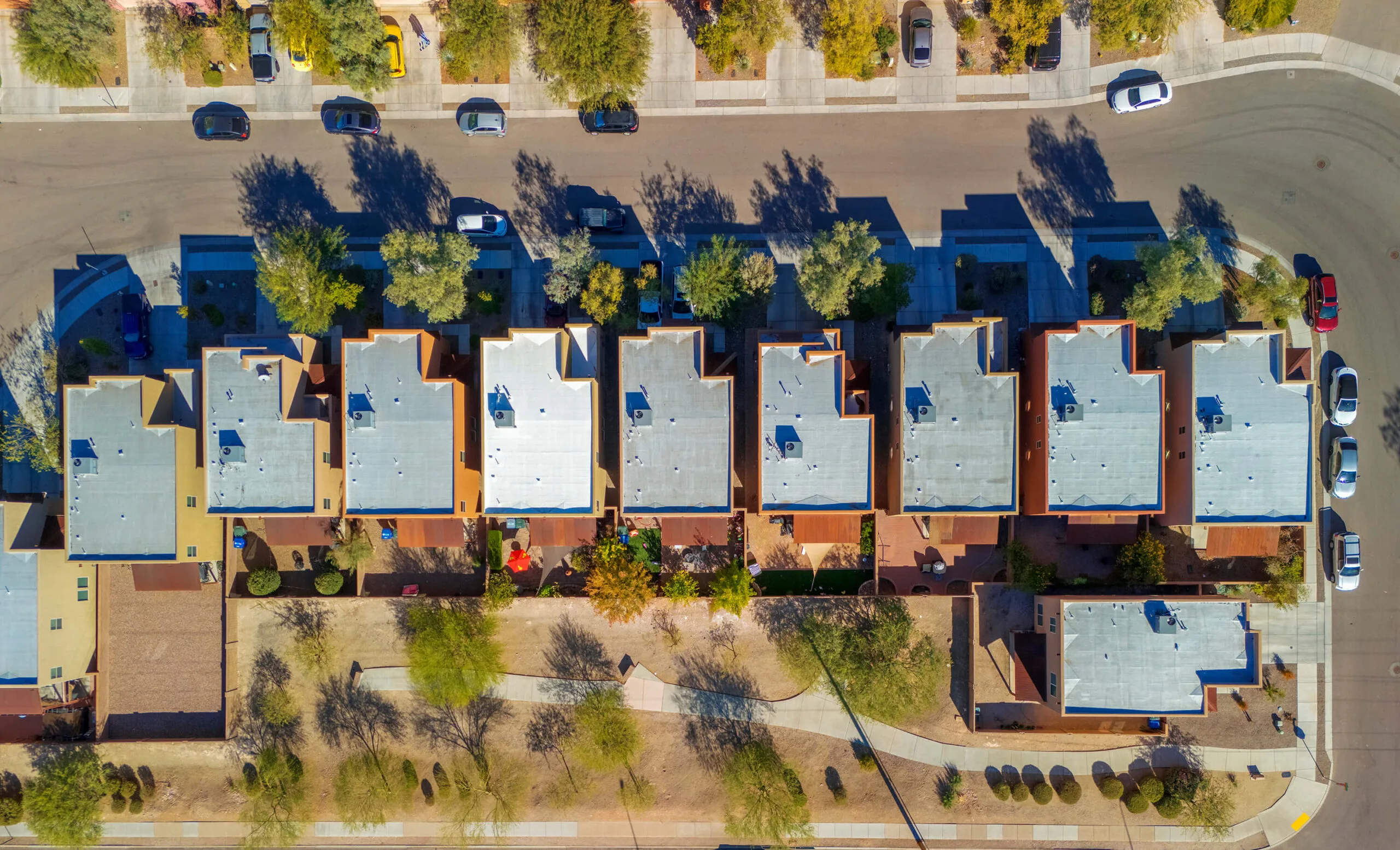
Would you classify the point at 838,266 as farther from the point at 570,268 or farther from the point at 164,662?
the point at 164,662

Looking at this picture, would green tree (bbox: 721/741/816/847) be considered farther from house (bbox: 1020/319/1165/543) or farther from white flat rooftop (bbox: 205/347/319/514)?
white flat rooftop (bbox: 205/347/319/514)

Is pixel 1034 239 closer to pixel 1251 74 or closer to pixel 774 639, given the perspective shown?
pixel 1251 74

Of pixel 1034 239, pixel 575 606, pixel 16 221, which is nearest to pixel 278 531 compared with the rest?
pixel 575 606

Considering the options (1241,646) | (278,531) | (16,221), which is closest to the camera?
(1241,646)

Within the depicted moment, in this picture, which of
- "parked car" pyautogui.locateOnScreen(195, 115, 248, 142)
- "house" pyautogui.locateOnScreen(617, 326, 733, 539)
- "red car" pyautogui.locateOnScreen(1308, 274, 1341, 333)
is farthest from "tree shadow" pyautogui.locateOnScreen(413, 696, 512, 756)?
"red car" pyautogui.locateOnScreen(1308, 274, 1341, 333)

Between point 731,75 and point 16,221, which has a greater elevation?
point 731,75

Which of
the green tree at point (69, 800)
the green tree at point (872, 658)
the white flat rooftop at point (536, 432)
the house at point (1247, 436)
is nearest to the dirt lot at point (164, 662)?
the green tree at point (69, 800)

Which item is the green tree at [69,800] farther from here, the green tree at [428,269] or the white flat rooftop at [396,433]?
the green tree at [428,269]
